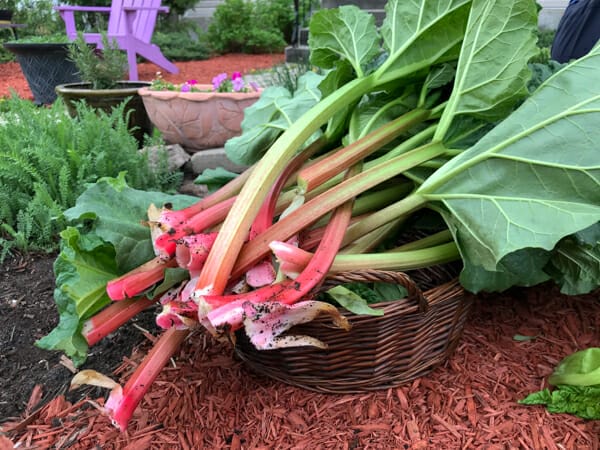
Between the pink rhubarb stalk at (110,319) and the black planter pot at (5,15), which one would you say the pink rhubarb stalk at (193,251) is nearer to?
the pink rhubarb stalk at (110,319)

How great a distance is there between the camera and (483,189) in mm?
1526

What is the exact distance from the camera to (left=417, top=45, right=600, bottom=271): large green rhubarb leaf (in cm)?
141

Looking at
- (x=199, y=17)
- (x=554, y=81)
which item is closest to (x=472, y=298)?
(x=554, y=81)

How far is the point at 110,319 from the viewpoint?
5.01ft

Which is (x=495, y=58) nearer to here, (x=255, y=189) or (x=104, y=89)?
(x=255, y=189)

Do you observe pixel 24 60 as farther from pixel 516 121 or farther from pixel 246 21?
pixel 516 121

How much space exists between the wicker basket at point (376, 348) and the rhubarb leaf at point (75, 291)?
0.46 meters

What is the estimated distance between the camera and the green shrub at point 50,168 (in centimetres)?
268

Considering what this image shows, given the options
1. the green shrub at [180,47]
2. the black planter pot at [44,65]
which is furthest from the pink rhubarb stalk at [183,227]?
the green shrub at [180,47]

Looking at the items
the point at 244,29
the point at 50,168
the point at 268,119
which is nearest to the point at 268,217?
the point at 268,119

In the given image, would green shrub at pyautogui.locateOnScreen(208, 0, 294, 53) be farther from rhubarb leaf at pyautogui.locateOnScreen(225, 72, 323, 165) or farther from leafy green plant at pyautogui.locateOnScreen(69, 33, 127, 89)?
rhubarb leaf at pyautogui.locateOnScreen(225, 72, 323, 165)

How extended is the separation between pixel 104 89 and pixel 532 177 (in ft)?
14.5

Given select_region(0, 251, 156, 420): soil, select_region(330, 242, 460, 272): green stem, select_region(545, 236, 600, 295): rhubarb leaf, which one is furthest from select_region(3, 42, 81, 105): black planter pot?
select_region(545, 236, 600, 295): rhubarb leaf

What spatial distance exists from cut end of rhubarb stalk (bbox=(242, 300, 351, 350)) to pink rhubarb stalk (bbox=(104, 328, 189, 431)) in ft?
1.19
